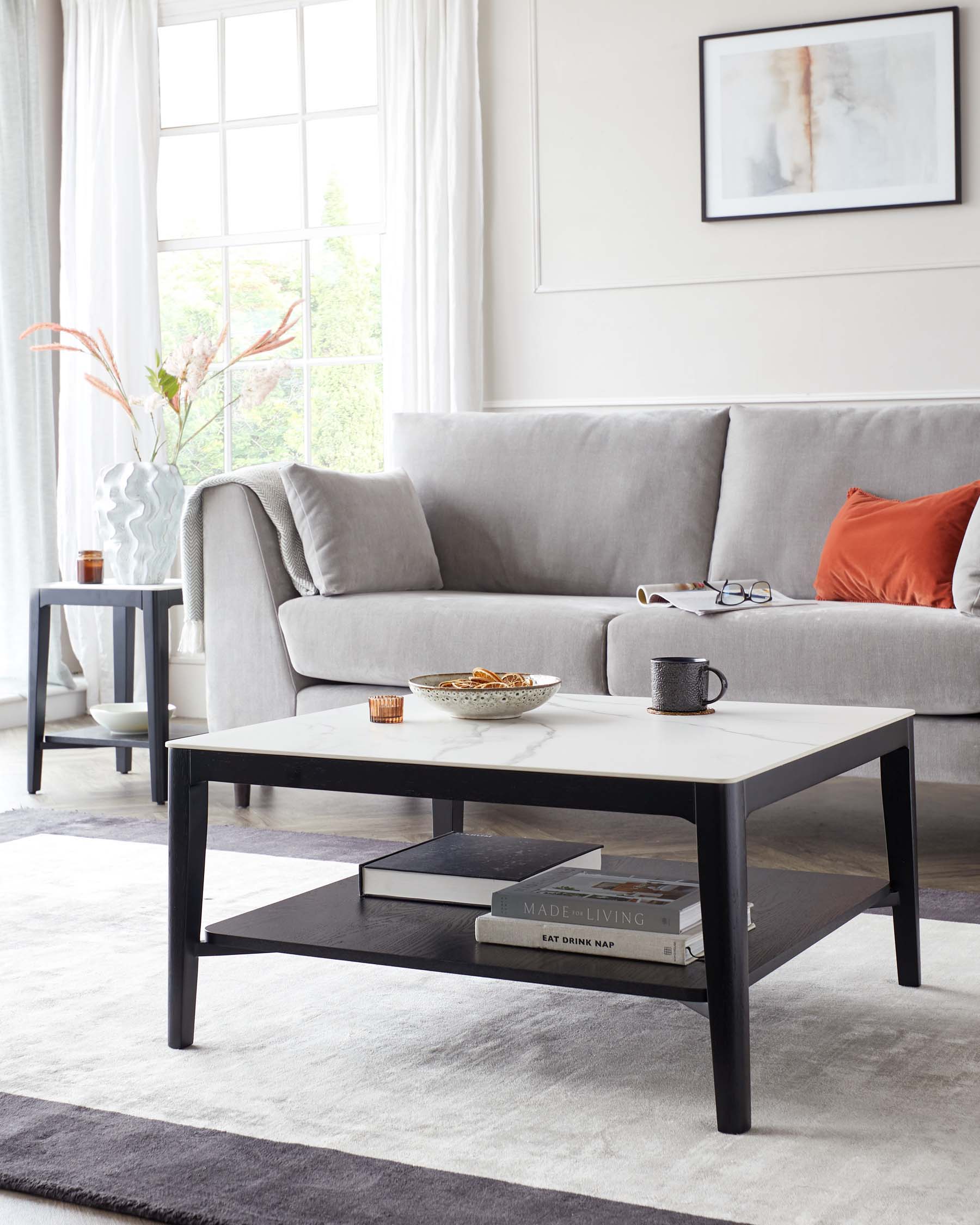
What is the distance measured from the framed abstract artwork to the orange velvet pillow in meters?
1.15

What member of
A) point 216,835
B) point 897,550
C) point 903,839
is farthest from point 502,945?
point 897,550

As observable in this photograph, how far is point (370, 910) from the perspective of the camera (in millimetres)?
1896

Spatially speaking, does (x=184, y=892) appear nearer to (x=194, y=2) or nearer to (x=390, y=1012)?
(x=390, y=1012)

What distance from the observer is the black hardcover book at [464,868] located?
1899 millimetres

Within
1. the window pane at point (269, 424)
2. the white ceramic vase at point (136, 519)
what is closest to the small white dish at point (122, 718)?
the white ceramic vase at point (136, 519)

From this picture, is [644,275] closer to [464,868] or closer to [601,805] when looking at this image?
[464,868]

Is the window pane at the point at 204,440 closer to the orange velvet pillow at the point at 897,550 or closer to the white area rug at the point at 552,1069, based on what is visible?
the orange velvet pillow at the point at 897,550

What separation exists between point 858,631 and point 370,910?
52.8 inches

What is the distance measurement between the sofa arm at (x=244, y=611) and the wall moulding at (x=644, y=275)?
144cm

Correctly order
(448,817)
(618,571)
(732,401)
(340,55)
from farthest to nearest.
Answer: (340,55), (732,401), (618,571), (448,817)

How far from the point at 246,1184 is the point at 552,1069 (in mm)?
438

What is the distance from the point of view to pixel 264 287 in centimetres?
506

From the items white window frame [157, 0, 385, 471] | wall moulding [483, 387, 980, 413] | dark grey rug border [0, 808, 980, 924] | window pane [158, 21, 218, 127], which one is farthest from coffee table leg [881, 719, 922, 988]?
window pane [158, 21, 218, 127]

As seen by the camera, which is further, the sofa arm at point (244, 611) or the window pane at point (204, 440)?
the window pane at point (204, 440)
